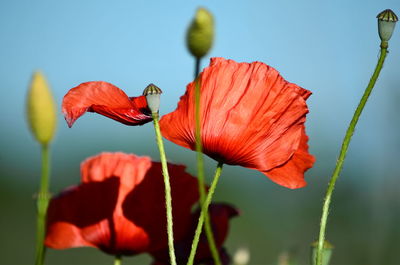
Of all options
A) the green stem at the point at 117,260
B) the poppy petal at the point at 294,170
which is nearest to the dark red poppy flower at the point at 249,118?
the poppy petal at the point at 294,170

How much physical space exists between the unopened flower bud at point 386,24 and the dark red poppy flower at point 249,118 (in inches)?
2.4

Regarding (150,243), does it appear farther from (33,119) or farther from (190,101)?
(33,119)

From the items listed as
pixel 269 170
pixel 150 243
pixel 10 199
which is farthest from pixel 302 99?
pixel 10 199

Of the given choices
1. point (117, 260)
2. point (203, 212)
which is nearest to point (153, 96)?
point (203, 212)

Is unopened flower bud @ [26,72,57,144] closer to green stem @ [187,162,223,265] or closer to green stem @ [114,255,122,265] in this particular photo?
green stem @ [187,162,223,265]

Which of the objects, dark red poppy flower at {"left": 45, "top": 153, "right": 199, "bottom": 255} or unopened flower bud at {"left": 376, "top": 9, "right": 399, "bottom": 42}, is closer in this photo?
unopened flower bud at {"left": 376, "top": 9, "right": 399, "bottom": 42}

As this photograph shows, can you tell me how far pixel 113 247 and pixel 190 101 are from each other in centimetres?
13

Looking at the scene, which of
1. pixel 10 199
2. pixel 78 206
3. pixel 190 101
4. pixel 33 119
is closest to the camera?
pixel 33 119

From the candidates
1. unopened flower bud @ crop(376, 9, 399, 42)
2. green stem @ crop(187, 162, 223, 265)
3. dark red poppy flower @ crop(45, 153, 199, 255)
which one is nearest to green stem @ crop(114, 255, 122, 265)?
dark red poppy flower @ crop(45, 153, 199, 255)

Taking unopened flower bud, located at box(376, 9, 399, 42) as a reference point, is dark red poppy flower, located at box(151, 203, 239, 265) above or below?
below

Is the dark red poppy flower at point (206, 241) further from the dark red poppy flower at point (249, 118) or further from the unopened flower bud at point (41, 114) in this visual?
the unopened flower bud at point (41, 114)

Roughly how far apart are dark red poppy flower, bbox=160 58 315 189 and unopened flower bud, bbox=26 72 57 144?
0.15 metres

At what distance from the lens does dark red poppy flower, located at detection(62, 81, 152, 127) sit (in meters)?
0.34

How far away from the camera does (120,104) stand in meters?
0.34
